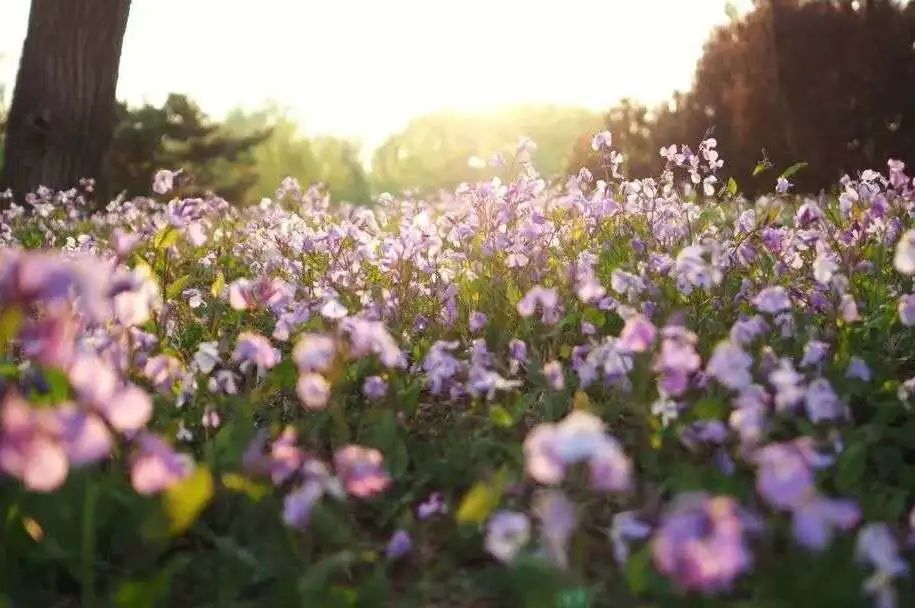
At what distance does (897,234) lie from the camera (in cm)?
401

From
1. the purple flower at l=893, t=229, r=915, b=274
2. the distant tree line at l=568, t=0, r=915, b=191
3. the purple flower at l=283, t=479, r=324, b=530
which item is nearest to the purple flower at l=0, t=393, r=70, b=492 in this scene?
the purple flower at l=283, t=479, r=324, b=530

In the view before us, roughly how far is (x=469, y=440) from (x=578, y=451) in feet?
4.32

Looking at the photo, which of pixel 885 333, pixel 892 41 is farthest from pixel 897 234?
pixel 892 41

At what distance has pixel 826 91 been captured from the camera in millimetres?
14312

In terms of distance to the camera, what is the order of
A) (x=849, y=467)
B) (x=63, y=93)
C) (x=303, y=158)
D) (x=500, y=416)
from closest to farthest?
(x=849, y=467) → (x=500, y=416) → (x=63, y=93) → (x=303, y=158)

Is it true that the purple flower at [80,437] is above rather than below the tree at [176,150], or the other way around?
below

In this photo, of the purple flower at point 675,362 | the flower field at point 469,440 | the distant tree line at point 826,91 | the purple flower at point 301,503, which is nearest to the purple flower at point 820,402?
the flower field at point 469,440

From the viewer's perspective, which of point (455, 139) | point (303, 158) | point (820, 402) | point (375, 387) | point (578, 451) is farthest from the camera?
point (455, 139)

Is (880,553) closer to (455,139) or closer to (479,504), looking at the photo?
(479,504)

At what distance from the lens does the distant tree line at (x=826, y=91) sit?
14.3 metres

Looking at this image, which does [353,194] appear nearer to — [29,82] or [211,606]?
[29,82]

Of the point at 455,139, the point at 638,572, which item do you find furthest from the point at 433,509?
the point at 455,139

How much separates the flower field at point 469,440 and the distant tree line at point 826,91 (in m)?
10.7

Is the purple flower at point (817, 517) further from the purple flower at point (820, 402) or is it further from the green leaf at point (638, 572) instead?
the purple flower at point (820, 402)
